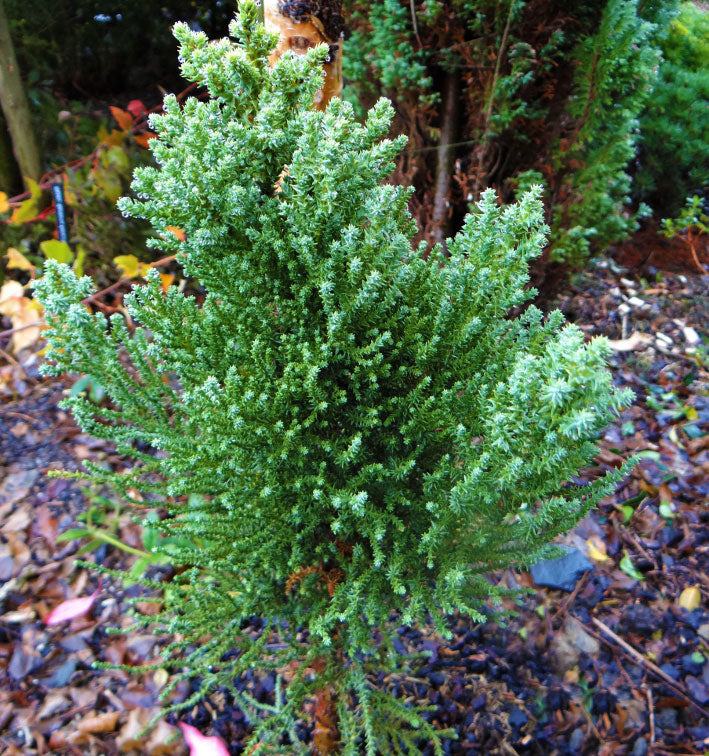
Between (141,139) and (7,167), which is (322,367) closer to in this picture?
(141,139)

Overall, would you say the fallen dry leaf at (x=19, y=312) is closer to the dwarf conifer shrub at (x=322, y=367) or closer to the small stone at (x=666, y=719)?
the dwarf conifer shrub at (x=322, y=367)

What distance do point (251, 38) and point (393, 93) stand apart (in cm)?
196

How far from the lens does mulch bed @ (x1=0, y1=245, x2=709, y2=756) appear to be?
1.95m

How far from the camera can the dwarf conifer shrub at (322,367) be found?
1.14m

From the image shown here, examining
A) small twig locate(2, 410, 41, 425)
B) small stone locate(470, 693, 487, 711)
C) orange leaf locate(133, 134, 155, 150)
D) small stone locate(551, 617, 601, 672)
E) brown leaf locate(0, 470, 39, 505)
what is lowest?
small stone locate(551, 617, 601, 672)

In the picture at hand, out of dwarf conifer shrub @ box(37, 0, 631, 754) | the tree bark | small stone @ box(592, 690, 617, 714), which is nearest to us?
dwarf conifer shrub @ box(37, 0, 631, 754)

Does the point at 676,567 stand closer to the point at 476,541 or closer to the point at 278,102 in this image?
the point at 476,541

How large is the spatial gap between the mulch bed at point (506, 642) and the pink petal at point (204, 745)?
121 mm

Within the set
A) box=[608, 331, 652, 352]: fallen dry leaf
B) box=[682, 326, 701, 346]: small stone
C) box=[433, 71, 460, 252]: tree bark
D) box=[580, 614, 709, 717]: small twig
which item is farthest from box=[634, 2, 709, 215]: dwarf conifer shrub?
box=[580, 614, 709, 717]: small twig

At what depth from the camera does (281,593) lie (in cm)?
158

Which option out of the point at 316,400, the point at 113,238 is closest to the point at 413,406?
the point at 316,400

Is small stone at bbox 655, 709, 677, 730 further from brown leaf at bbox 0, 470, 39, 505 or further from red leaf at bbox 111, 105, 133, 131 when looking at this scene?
red leaf at bbox 111, 105, 133, 131

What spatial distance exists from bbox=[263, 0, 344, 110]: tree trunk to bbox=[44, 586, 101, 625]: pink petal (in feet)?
6.60

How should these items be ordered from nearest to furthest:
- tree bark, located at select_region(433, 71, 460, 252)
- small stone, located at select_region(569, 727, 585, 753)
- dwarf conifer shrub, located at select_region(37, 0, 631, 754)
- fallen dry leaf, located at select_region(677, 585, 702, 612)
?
dwarf conifer shrub, located at select_region(37, 0, 631, 754) → small stone, located at select_region(569, 727, 585, 753) → fallen dry leaf, located at select_region(677, 585, 702, 612) → tree bark, located at select_region(433, 71, 460, 252)
